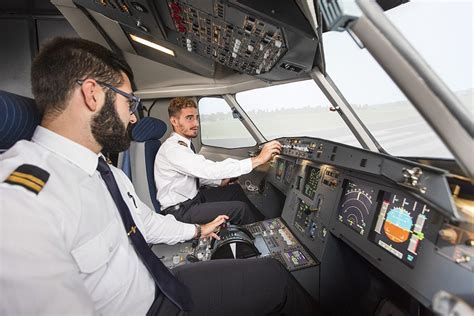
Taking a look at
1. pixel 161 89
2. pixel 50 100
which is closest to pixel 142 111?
pixel 161 89

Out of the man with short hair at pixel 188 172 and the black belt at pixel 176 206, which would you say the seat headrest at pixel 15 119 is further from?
the black belt at pixel 176 206

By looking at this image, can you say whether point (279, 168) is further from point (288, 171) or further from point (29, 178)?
point (29, 178)

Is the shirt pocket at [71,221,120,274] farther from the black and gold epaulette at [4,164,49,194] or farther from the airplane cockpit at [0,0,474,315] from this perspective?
the airplane cockpit at [0,0,474,315]

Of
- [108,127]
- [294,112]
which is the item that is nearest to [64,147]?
[108,127]

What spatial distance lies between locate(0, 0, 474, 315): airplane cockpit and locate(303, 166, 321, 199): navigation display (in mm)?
13

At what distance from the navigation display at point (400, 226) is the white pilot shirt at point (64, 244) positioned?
3.17 feet

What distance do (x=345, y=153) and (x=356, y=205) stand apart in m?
0.27

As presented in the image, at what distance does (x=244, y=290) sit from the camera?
112 cm

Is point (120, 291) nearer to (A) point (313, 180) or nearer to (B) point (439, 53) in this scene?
(A) point (313, 180)

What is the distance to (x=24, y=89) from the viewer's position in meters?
3.65

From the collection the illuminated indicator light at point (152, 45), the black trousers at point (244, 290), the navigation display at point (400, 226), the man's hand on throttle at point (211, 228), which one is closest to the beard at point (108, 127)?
the black trousers at point (244, 290)

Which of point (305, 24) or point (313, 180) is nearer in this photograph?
point (305, 24)

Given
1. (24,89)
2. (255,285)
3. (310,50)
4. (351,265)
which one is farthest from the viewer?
(24,89)

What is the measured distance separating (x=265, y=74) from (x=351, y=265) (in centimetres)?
172
